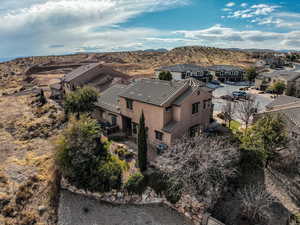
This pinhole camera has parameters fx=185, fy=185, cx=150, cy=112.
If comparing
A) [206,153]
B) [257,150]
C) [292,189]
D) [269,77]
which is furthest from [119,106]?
[269,77]

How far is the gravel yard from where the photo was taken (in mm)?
17828

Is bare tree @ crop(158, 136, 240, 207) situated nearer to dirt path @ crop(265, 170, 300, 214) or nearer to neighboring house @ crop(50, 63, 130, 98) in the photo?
dirt path @ crop(265, 170, 300, 214)

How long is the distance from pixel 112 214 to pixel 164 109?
42.3 feet

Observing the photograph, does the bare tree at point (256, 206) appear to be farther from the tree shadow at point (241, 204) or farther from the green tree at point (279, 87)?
the green tree at point (279, 87)

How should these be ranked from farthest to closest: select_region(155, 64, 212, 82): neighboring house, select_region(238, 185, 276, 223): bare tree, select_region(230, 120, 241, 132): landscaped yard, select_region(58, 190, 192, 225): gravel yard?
select_region(155, 64, 212, 82): neighboring house
select_region(230, 120, 241, 132): landscaped yard
select_region(58, 190, 192, 225): gravel yard
select_region(238, 185, 276, 223): bare tree

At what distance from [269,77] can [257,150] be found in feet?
179

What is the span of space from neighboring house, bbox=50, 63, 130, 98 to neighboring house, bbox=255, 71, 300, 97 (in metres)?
47.1

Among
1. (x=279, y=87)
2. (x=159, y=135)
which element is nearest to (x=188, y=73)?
(x=279, y=87)

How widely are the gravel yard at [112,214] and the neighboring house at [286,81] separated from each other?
5503 cm

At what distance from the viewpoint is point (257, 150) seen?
19859 millimetres

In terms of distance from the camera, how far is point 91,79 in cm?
4784

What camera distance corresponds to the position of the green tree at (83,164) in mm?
20094

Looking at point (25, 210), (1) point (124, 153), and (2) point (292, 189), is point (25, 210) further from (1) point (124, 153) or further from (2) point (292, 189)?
(2) point (292, 189)

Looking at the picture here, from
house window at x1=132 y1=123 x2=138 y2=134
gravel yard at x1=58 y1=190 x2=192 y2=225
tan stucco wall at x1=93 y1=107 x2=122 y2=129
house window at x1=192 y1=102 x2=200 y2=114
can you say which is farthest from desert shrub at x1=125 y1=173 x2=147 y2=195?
house window at x1=192 y1=102 x2=200 y2=114
